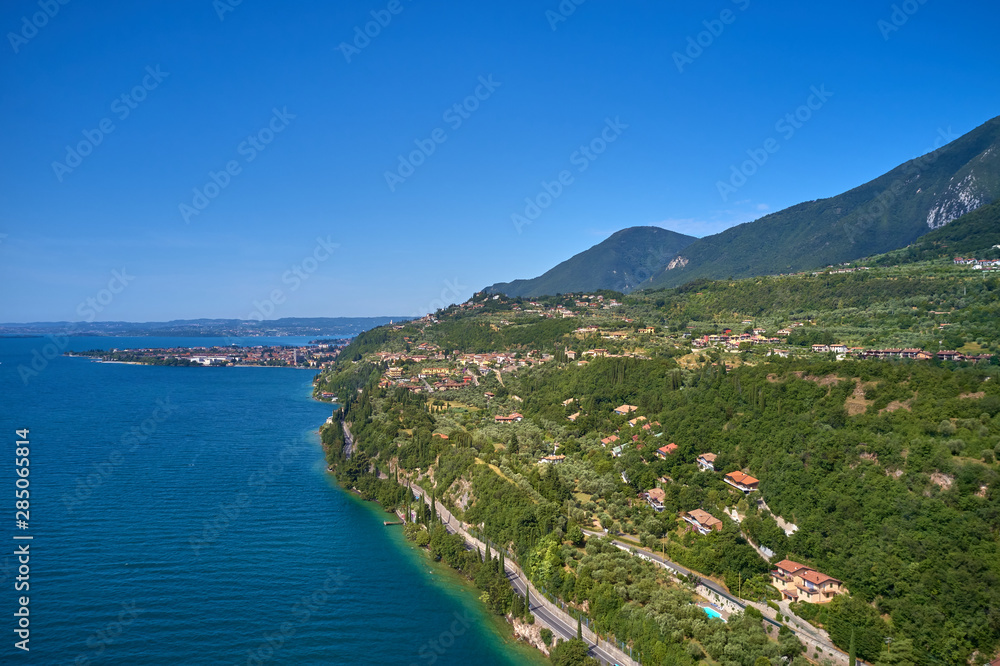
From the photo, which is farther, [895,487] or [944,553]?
[895,487]

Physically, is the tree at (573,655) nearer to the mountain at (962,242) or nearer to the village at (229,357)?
the mountain at (962,242)

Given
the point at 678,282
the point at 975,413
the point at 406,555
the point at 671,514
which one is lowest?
the point at 406,555

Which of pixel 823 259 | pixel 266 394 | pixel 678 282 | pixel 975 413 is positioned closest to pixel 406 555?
pixel 975 413

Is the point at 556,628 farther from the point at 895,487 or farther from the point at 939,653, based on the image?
the point at 895,487

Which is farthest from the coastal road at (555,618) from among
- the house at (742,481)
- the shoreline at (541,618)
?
the house at (742,481)

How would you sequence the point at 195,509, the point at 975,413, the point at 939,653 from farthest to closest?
the point at 195,509, the point at 975,413, the point at 939,653

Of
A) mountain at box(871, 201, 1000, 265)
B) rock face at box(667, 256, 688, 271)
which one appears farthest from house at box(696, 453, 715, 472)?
rock face at box(667, 256, 688, 271)

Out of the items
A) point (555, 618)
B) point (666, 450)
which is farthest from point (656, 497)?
point (555, 618)
